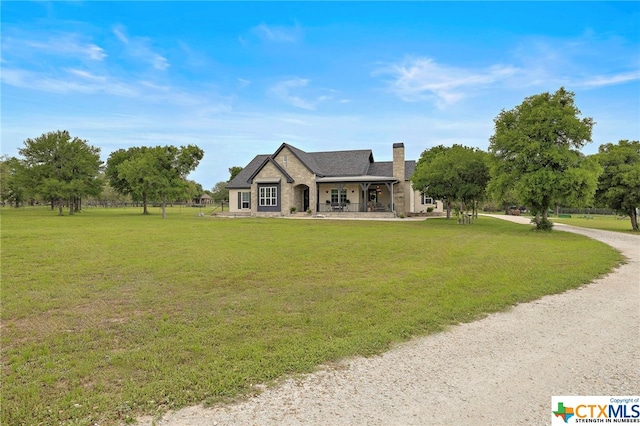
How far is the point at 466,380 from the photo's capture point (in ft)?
11.5

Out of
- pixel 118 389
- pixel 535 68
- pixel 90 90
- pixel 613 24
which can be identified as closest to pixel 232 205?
pixel 90 90

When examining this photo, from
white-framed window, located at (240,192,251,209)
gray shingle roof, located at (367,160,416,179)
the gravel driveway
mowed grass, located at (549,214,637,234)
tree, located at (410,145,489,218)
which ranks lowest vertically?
mowed grass, located at (549,214,637,234)

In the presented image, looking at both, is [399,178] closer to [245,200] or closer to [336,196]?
[336,196]

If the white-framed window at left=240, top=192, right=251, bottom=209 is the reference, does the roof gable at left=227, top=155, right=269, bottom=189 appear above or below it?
above

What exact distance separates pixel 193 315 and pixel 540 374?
15.4 ft

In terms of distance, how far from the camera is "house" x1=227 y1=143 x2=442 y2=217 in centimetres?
3488

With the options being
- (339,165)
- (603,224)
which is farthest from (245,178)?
(603,224)

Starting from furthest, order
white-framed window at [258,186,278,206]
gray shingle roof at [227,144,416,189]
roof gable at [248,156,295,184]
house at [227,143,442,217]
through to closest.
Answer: gray shingle roof at [227,144,416,189] → white-framed window at [258,186,278,206] → roof gable at [248,156,295,184] → house at [227,143,442,217]

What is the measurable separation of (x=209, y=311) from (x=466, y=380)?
395 cm

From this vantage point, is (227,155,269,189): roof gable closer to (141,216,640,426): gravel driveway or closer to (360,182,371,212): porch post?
(360,182,371,212): porch post

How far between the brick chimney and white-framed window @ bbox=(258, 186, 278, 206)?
12.2 metres

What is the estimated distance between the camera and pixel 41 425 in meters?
2.76

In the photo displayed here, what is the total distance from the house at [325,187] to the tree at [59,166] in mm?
16028

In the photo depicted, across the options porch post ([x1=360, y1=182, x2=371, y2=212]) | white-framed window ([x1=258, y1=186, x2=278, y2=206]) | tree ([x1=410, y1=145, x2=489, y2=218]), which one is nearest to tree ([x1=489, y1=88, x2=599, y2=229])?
tree ([x1=410, y1=145, x2=489, y2=218])
